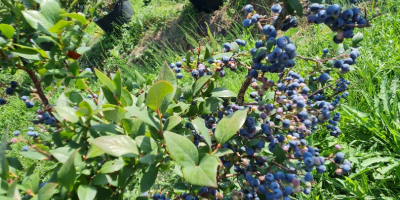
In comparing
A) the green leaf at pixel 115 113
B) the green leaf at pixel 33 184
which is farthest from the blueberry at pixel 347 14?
the green leaf at pixel 33 184

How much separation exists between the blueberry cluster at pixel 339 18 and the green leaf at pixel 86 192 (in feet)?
1.85

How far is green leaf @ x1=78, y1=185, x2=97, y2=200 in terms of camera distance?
2.08 feet

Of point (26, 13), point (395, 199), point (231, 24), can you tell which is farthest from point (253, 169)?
point (231, 24)

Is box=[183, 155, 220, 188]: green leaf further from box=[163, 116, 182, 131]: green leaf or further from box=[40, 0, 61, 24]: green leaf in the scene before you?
box=[40, 0, 61, 24]: green leaf

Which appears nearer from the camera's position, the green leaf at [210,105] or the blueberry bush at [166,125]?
the blueberry bush at [166,125]

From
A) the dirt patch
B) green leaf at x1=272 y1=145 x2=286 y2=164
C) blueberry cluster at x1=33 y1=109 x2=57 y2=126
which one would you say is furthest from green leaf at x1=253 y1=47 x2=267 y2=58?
the dirt patch

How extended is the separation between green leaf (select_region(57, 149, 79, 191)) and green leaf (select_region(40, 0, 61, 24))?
35cm

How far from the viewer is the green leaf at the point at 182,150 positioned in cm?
56

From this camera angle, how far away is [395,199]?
4.43 feet

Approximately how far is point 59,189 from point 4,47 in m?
0.38

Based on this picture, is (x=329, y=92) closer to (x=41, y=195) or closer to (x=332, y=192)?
(x=332, y=192)

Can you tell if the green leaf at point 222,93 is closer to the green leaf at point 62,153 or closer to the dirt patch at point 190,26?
the green leaf at point 62,153

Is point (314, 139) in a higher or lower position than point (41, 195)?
lower

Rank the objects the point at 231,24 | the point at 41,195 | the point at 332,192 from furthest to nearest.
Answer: the point at 231,24
the point at 332,192
the point at 41,195
